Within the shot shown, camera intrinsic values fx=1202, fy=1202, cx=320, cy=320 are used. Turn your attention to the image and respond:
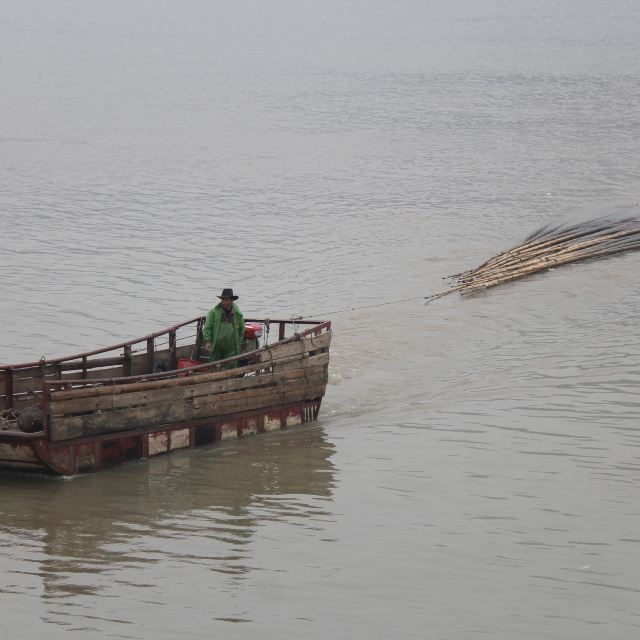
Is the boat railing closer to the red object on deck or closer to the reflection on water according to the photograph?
the red object on deck

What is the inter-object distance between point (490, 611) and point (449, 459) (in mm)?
4087

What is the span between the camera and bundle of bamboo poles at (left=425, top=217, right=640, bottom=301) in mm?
23250

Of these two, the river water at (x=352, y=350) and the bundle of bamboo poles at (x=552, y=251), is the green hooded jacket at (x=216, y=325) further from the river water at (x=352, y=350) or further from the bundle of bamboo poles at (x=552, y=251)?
the bundle of bamboo poles at (x=552, y=251)

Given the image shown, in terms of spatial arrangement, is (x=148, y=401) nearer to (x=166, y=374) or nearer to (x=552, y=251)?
(x=166, y=374)

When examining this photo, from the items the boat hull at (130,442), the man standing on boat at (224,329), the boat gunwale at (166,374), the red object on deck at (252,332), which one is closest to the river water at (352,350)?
the boat hull at (130,442)

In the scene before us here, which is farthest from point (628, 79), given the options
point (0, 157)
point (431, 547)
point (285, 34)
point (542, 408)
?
point (431, 547)

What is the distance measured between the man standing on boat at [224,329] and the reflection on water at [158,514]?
49.1 inches

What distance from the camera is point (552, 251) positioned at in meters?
24.7

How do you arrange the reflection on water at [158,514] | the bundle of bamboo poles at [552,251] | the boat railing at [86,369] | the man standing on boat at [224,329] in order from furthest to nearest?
the bundle of bamboo poles at [552,251], the man standing on boat at [224,329], the boat railing at [86,369], the reflection on water at [158,514]

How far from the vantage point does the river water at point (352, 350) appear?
11.5 meters

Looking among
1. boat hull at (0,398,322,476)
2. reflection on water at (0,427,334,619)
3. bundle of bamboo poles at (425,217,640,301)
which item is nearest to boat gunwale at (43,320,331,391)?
boat hull at (0,398,322,476)

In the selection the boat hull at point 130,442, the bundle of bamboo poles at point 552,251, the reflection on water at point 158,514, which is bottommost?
the reflection on water at point 158,514

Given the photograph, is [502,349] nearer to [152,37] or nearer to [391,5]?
[152,37]

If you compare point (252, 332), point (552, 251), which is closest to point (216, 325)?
point (252, 332)
